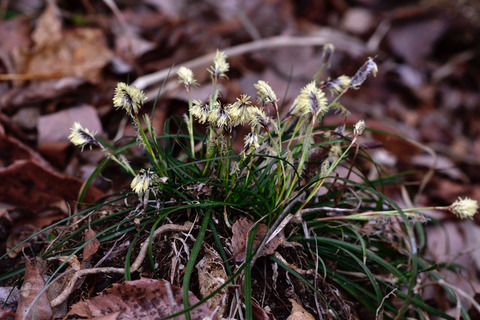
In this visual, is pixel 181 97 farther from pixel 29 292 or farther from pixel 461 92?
pixel 461 92

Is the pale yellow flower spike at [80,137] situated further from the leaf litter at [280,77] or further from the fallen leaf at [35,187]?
the fallen leaf at [35,187]

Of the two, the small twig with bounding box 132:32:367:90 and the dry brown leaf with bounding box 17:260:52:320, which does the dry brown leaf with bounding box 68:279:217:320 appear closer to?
the dry brown leaf with bounding box 17:260:52:320

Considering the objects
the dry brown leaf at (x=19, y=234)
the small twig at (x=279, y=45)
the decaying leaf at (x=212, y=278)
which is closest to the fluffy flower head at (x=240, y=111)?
the decaying leaf at (x=212, y=278)

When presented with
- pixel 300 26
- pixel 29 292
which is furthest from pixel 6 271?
pixel 300 26

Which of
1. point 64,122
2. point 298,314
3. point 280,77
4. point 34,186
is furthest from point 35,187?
point 280,77

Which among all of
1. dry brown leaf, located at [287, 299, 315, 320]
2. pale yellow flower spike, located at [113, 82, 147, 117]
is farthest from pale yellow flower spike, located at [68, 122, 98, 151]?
dry brown leaf, located at [287, 299, 315, 320]
